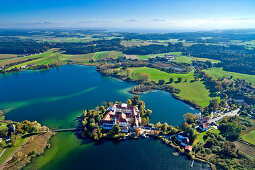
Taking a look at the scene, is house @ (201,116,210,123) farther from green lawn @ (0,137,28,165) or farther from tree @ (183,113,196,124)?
green lawn @ (0,137,28,165)

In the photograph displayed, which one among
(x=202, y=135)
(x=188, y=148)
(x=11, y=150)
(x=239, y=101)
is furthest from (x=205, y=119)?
(x=11, y=150)

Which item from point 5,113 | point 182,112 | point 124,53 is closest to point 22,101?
point 5,113

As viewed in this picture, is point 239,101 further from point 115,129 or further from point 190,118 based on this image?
point 115,129

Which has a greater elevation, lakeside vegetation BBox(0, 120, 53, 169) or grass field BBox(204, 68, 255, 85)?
grass field BBox(204, 68, 255, 85)

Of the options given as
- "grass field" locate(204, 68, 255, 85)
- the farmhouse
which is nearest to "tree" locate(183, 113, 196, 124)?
the farmhouse

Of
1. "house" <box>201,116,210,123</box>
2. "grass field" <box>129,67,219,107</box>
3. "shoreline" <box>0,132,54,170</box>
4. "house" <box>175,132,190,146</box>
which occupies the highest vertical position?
"grass field" <box>129,67,219,107</box>
